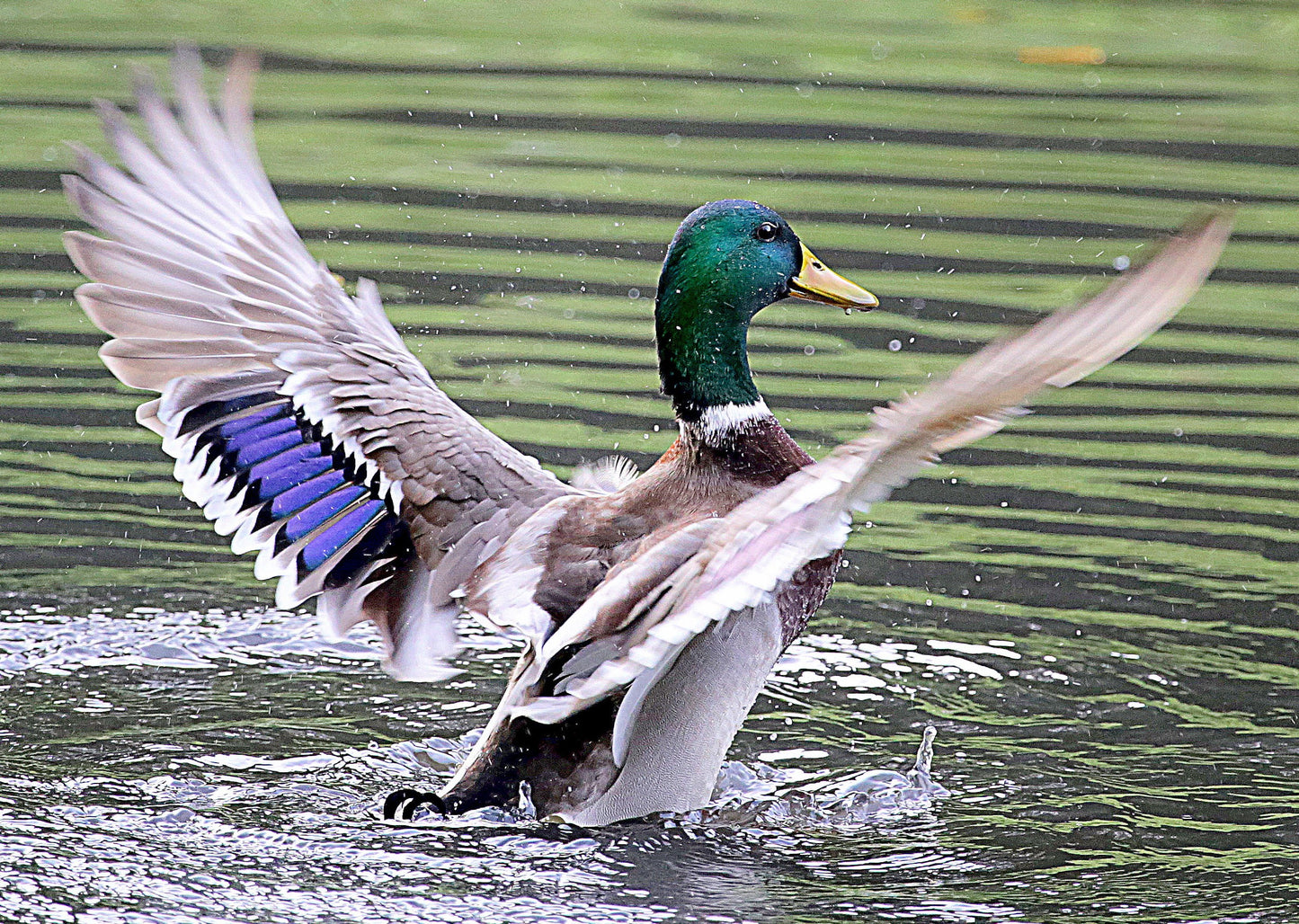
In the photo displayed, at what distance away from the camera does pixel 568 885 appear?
4383 millimetres

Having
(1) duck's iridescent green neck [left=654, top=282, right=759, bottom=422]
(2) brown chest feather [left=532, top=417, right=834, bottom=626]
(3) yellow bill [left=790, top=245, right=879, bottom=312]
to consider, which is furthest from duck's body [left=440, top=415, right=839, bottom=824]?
(3) yellow bill [left=790, top=245, right=879, bottom=312]

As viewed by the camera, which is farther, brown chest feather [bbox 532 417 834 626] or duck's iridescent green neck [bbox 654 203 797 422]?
duck's iridescent green neck [bbox 654 203 797 422]

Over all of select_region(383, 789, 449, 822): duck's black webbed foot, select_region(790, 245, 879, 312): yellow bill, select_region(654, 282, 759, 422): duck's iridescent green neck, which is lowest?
select_region(383, 789, 449, 822): duck's black webbed foot

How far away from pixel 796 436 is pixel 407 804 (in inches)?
107

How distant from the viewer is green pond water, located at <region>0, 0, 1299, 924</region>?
179 inches

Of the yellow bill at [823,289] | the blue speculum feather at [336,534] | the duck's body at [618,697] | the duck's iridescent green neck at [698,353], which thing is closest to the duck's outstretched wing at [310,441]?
the blue speculum feather at [336,534]

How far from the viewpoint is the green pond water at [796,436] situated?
4551 mm

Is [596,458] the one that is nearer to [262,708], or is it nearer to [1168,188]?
[262,708]

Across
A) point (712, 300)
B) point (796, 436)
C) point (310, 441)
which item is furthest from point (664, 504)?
point (796, 436)

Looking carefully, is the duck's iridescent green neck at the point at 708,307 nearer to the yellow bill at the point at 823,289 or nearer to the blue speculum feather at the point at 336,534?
the yellow bill at the point at 823,289

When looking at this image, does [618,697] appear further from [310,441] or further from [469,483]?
[310,441]

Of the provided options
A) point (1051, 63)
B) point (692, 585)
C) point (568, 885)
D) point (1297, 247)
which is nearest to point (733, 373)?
point (692, 585)

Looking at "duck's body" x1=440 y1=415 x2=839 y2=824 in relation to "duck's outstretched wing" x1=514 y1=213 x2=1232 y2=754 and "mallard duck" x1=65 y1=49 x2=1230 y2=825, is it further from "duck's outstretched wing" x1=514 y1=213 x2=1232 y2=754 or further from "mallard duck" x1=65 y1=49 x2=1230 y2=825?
"duck's outstretched wing" x1=514 y1=213 x2=1232 y2=754

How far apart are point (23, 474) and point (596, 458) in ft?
6.02
